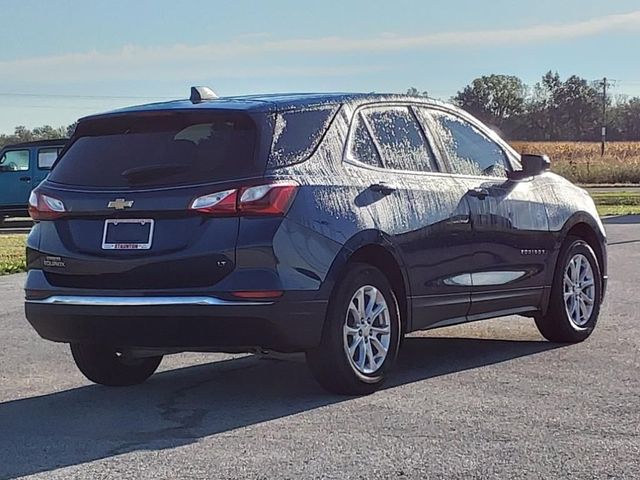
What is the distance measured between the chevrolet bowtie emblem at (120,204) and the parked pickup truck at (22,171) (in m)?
21.8

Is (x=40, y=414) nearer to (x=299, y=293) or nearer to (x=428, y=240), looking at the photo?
(x=299, y=293)

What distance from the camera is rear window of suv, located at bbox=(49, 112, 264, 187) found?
6.53 metres

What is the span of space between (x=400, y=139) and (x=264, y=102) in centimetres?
105

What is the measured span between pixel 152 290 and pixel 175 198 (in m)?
0.50

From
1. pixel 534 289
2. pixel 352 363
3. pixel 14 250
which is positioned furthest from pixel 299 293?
pixel 14 250

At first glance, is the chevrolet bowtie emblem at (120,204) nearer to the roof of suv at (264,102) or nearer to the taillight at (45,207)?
the taillight at (45,207)

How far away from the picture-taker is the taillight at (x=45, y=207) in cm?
678

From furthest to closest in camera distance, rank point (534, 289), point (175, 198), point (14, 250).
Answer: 1. point (14, 250)
2. point (534, 289)
3. point (175, 198)

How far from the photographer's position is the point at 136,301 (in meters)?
6.44

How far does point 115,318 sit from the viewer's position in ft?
21.3

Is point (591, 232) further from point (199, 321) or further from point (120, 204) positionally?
point (120, 204)

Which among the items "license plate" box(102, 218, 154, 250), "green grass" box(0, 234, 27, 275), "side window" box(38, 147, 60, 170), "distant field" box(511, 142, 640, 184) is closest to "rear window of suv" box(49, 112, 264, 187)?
"license plate" box(102, 218, 154, 250)

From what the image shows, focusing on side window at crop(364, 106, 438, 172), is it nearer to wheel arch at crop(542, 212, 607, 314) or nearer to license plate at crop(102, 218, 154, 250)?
wheel arch at crop(542, 212, 607, 314)

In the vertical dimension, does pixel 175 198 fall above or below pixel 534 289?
above
